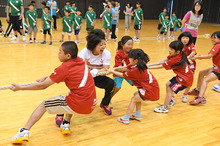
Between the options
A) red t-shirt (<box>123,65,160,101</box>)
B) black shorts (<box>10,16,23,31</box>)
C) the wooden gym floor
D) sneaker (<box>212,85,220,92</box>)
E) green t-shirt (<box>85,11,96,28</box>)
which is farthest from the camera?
green t-shirt (<box>85,11,96,28</box>)

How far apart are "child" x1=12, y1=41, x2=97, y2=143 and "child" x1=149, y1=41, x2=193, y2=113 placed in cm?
135

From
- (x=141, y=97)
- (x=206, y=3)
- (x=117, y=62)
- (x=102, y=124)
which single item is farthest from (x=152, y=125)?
(x=206, y=3)

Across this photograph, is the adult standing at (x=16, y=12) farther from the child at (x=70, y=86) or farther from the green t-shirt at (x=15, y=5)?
the child at (x=70, y=86)

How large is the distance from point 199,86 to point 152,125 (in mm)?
1622

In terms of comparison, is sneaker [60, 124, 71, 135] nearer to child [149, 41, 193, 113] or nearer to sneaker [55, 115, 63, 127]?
sneaker [55, 115, 63, 127]

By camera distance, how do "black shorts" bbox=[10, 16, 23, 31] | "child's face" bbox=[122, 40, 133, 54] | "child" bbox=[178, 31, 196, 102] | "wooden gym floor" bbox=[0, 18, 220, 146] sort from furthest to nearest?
"black shorts" bbox=[10, 16, 23, 31] < "child" bbox=[178, 31, 196, 102] < "child's face" bbox=[122, 40, 133, 54] < "wooden gym floor" bbox=[0, 18, 220, 146]

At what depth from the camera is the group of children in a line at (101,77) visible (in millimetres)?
2287

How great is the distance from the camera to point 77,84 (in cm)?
230

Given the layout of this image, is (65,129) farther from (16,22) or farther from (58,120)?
(16,22)

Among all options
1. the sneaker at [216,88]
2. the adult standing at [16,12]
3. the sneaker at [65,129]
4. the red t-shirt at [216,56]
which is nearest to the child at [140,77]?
the sneaker at [65,129]

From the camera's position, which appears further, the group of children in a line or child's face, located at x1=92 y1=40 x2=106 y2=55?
child's face, located at x1=92 y1=40 x2=106 y2=55

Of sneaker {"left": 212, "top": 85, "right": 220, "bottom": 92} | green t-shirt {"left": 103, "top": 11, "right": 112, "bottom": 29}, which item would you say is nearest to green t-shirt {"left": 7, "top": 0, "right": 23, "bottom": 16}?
green t-shirt {"left": 103, "top": 11, "right": 112, "bottom": 29}

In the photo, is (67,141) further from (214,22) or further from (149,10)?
(214,22)

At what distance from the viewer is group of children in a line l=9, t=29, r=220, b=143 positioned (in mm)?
2287
